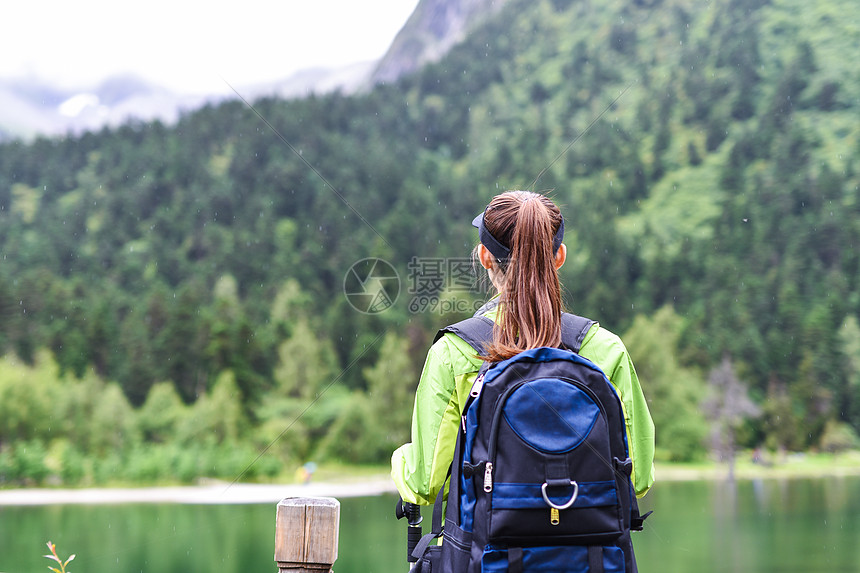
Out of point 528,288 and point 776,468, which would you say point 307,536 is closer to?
point 528,288

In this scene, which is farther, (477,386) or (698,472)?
(698,472)

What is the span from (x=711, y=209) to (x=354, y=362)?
22.4 metres

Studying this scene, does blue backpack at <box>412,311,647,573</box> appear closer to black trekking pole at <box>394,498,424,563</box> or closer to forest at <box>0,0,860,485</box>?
black trekking pole at <box>394,498,424,563</box>

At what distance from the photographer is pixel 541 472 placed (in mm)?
1251

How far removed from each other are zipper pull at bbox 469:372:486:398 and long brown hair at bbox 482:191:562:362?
3 cm

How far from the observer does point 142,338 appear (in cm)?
3625

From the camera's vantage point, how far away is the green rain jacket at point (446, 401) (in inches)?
52.4

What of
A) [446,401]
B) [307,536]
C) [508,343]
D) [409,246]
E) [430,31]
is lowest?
[307,536]

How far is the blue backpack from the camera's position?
4.09 feet

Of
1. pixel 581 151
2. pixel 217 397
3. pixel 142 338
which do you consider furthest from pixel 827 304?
pixel 142 338

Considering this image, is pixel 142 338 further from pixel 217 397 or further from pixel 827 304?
pixel 827 304

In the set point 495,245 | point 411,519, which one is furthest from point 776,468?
point 495,245

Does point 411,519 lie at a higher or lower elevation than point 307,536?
higher

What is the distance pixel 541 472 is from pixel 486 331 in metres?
0.25
